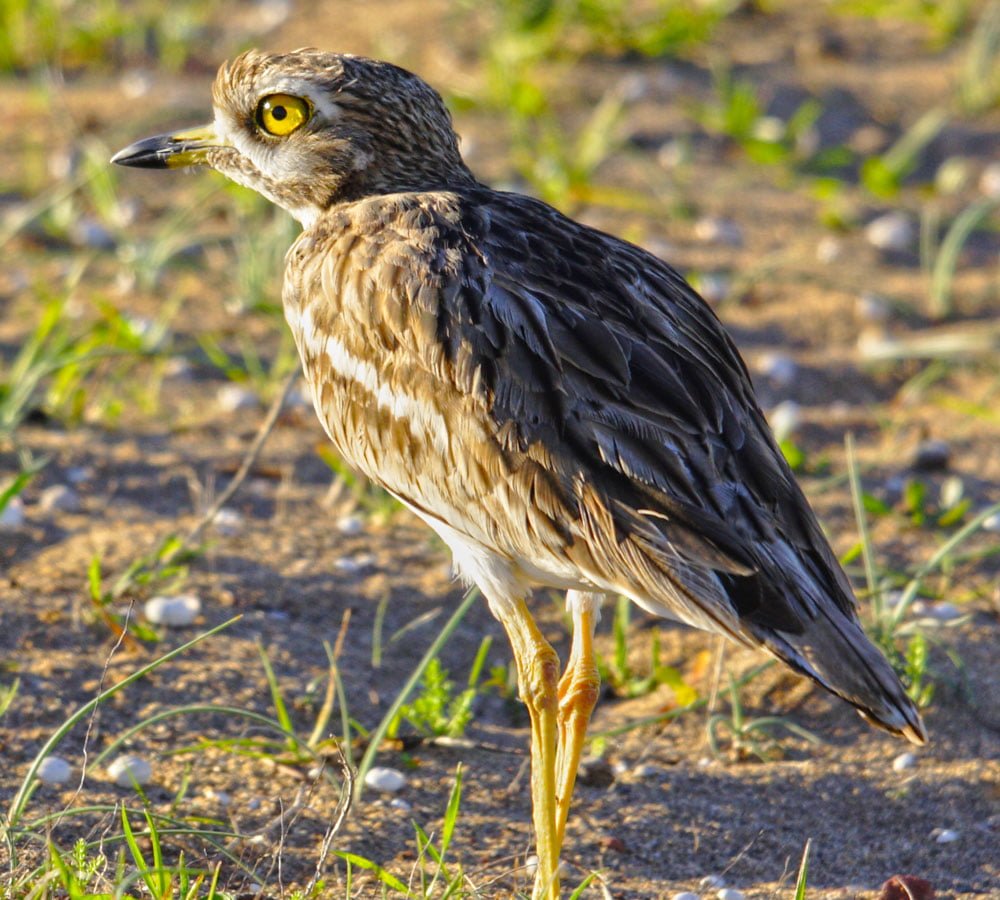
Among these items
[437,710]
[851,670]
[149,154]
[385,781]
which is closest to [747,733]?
[437,710]

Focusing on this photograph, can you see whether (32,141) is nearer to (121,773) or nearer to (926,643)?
(121,773)

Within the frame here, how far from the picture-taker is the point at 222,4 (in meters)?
8.41

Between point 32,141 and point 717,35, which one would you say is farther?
point 717,35

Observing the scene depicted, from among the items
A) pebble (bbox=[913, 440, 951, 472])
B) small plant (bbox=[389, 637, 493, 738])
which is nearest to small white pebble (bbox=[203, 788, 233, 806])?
small plant (bbox=[389, 637, 493, 738])

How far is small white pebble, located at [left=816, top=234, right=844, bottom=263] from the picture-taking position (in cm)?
646

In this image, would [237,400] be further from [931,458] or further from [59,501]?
[931,458]

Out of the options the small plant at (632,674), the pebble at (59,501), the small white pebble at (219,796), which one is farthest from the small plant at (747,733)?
the pebble at (59,501)

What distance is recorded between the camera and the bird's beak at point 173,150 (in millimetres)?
4168

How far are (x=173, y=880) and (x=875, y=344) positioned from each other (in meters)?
3.51

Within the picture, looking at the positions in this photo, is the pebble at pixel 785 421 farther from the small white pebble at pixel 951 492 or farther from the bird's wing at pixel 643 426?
the bird's wing at pixel 643 426

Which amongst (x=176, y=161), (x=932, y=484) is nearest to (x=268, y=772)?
(x=176, y=161)

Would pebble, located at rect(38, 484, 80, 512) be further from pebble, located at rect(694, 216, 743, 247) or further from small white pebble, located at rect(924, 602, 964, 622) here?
pebble, located at rect(694, 216, 743, 247)

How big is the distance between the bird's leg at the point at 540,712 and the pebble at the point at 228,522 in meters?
1.39

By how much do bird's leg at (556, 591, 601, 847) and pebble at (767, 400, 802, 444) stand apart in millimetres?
1628
